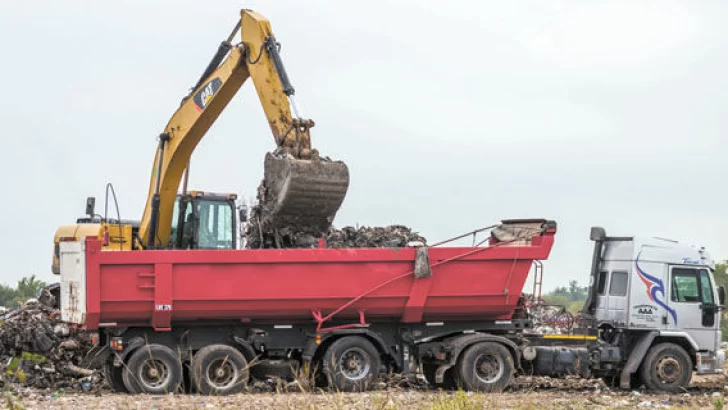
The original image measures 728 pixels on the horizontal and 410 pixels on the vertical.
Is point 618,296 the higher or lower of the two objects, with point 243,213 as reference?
lower

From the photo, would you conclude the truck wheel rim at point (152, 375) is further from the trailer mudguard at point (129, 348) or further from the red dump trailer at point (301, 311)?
the trailer mudguard at point (129, 348)

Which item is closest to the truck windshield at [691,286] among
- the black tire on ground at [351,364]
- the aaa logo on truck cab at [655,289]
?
the aaa logo on truck cab at [655,289]

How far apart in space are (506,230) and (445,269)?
160 cm

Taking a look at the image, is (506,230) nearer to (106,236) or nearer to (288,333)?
(288,333)

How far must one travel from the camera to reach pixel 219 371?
13469mm

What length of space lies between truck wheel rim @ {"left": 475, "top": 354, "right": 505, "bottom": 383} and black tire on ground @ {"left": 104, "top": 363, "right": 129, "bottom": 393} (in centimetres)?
486

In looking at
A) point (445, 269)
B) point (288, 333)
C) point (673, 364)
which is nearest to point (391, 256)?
point (445, 269)

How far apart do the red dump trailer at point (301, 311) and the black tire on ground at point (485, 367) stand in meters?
0.02

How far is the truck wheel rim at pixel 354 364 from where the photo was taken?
46.0 ft

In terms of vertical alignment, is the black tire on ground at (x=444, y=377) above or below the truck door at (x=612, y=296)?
below

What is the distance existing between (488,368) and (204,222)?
16.2ft

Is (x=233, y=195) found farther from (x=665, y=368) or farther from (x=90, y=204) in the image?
(x=665, y=368)

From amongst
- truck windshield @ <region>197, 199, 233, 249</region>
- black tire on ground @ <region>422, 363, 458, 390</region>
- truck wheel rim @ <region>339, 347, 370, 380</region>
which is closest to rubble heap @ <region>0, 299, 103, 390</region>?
truck windshield @ <region>197, 199, 233, 249</region>

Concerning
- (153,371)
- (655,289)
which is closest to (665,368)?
(655,289)
